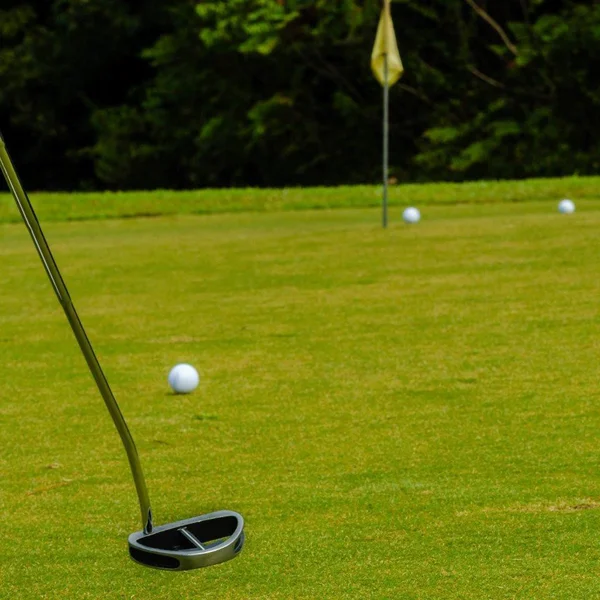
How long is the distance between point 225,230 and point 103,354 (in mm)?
7298

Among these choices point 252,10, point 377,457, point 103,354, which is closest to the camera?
point 377,457

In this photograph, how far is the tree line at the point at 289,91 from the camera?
2834 centimetres

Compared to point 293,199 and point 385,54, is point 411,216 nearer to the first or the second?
point 385,54

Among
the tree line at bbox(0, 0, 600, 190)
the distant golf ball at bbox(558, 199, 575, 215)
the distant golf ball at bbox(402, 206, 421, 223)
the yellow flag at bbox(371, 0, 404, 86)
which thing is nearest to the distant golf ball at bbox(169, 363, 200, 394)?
the distant golf ball at bbox(402, 206, 421, 223)

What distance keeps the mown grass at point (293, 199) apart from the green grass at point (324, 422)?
238 inches

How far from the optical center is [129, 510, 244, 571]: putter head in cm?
365

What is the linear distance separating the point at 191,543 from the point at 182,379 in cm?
269

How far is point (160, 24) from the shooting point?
110 feet

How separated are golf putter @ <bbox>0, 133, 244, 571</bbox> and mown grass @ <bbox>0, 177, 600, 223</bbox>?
13914mm

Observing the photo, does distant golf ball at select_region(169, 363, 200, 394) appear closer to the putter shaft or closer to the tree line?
the putter shaft

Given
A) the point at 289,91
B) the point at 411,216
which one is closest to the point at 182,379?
the point at 411,216

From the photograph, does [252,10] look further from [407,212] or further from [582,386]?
[582,386]

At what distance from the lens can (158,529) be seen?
12.5 feet

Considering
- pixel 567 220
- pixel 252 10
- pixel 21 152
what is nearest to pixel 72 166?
pixel 21 152
